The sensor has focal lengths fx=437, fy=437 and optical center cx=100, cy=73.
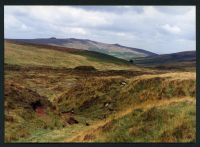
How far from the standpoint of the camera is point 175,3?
44.1ft

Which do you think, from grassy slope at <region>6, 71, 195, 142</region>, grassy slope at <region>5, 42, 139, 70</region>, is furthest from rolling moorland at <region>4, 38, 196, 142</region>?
grassy slope at <region>5, 42, 139, 70</region>

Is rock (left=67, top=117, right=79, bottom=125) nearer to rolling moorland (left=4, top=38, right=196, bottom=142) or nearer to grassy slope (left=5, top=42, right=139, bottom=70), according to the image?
rolling moorland (left=4, top=38, right=196, bottom=142)

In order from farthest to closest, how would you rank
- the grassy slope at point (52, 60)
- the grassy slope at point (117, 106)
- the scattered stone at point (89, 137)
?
the grassy slope at point (52, 60) < the scattered stone at point (89, 137) < the grassy slope at point (117, 106)

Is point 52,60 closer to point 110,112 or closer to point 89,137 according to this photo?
point 110,112

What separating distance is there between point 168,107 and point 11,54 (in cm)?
8390

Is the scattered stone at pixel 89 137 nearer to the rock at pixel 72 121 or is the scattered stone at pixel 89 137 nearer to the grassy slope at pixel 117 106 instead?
the grassy slope at pixel 117 106

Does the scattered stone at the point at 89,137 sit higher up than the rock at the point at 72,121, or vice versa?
the scattered stone at the point at 89,137

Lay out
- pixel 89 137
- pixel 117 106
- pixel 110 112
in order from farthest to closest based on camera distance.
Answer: pixel 117 106, pixel 110 112, pixel 89 137

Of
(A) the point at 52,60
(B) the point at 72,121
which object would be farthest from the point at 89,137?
(A) the point at 52,60

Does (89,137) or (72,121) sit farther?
(72,121)

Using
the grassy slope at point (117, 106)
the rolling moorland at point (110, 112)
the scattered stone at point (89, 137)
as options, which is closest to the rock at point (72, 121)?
the rolling moorland at point (110, 112)

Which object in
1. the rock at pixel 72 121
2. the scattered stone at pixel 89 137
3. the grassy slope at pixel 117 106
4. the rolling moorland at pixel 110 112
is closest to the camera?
the rolling moorland at pixel 110 112

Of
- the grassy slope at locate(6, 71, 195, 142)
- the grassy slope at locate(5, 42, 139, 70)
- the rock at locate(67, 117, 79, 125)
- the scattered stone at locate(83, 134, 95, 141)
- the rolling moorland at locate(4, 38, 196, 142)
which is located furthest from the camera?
the grassy slope at locate(5, 42, 139, 70)

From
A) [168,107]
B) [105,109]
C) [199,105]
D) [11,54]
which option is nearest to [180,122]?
[168,107]
